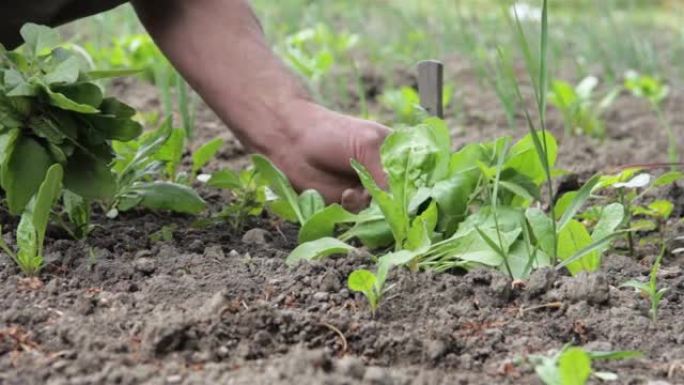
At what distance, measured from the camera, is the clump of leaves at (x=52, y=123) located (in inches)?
67.3

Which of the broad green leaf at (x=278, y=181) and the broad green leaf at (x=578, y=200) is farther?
the broad green leaf at (x=278, y=181)

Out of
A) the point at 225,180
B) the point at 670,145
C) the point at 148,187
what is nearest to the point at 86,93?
the point at 148,187

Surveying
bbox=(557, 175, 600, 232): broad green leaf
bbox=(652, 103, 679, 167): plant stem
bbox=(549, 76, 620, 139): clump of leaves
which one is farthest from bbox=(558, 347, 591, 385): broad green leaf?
bbox=(549, 76, 620, 139): clump of leaves

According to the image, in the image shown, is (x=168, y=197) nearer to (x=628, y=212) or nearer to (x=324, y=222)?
(x=324, y=222)

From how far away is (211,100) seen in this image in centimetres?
215

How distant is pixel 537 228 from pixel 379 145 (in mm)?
335

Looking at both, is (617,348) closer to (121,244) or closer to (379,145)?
(379,145)

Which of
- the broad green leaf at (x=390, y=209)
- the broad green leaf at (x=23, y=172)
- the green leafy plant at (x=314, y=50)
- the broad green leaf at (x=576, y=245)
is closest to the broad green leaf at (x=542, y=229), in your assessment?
the broad green leaf at (x=576, y=245)

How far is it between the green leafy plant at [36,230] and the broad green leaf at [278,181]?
365 mm

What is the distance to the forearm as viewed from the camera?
2.07m

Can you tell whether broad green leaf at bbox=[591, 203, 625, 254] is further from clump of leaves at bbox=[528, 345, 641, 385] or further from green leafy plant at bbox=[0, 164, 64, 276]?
green leafy plant at bbox=[0, 164, 64, 276]

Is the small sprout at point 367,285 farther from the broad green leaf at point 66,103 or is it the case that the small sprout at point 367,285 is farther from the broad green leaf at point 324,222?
the broad green leaf at point 66,103

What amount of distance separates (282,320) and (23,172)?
0.53 meters

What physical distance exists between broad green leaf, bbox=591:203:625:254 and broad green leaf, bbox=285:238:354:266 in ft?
1.31
